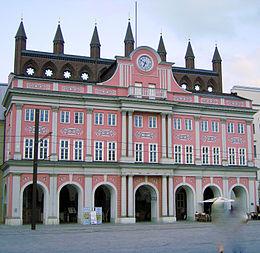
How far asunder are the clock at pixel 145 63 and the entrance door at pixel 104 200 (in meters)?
14.4

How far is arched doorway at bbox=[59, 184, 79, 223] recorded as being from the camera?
5294 centimetres

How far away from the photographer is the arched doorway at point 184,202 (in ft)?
180

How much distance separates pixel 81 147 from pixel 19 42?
56.7 feet

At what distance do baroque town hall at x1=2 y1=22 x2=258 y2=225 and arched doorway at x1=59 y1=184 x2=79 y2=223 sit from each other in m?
0.12

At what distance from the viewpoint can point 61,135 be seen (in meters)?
49.5

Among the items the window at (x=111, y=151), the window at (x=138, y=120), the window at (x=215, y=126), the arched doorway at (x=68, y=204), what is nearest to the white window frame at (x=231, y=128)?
the window at (x=215, y=126)

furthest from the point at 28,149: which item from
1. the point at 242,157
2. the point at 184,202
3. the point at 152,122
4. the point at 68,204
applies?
the point at 242,157

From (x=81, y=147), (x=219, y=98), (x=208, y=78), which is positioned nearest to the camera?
(x=81, y=147)

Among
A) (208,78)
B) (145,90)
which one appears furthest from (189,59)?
(145,90)

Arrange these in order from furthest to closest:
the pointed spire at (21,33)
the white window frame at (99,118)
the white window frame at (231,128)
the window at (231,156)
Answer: the white window frame at (231,128), the pointed spire at (21,33), the window at (231,156), the white window frame at (99,118)

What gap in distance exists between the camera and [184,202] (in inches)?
2299

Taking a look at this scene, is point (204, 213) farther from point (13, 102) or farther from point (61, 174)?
point (13, 102)

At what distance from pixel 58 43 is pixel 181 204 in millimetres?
26355

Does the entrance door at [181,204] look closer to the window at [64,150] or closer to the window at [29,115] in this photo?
the window at [64,150]
